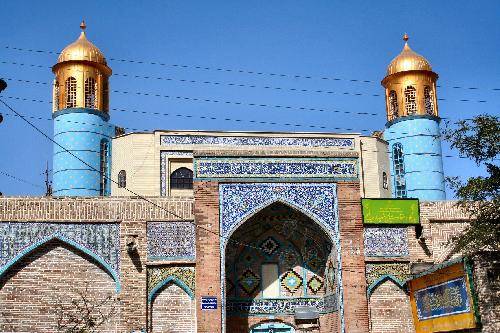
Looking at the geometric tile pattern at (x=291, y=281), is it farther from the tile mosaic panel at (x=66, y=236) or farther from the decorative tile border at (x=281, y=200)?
the tile mosaic panel at (x=66, y=236)

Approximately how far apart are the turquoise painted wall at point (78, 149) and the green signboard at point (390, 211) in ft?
28.5

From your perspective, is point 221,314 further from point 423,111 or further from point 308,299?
point 423,111

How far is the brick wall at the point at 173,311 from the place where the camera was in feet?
47.6

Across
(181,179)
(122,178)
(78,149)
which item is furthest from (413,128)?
(78,149)

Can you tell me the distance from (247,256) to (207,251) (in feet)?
4.49

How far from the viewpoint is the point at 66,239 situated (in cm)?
1452

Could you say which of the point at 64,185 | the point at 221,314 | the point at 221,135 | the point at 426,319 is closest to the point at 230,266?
the point at 221,314

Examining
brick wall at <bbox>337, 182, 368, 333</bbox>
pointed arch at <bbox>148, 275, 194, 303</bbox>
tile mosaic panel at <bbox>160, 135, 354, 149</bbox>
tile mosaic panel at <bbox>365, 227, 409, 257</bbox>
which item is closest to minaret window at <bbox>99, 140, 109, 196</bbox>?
tile mosaic panel at <bbox>160, 135, 354, 149</bbox>

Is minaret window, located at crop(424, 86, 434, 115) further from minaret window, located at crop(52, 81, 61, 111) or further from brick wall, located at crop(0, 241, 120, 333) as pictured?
brick wall, located at crop(0, 241, 120, 333)

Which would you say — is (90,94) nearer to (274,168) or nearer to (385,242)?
(274,168)

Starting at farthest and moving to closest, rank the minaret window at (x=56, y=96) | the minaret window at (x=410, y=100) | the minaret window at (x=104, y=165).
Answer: the minaret window at (x=410, y=100) → the minaret window at (x=56, y=96) → the minaret window at (x=104, y=165)

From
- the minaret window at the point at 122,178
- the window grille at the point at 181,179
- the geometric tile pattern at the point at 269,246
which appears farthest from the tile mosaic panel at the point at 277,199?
the minaret window at the point at 122,178

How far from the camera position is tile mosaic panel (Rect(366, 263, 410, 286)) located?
603 inches

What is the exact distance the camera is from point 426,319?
48.6ft
